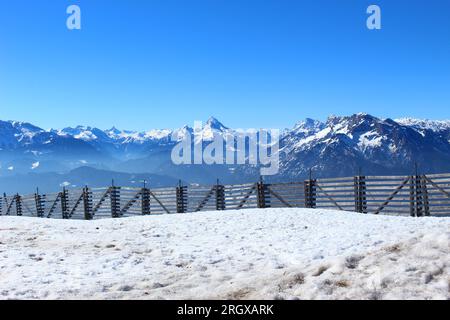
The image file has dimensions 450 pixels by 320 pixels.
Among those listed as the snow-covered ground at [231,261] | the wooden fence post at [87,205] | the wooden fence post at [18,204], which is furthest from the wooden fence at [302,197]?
the snow-covered ground at [231,261]

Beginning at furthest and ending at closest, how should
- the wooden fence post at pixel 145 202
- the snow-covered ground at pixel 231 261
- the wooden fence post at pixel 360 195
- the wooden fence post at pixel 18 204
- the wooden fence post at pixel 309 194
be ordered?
the wooden fence post at pixel 18 204
the wooden fence post at pixel 145 202
the wooden fence post at pixel 309 194
the wooden fence post at pixel 360 195
the snow-covered ground at pixel 231 261

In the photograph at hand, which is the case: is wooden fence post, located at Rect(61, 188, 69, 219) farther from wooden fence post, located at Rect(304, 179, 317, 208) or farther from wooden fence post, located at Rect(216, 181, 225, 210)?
wooden fence post, located at Rect(304, 179, 317, 208)

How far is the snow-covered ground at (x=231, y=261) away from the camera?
691cm

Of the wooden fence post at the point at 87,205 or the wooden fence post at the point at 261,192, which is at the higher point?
the wooden fence post at the point at 261,192

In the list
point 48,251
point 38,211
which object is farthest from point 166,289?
point 38,211

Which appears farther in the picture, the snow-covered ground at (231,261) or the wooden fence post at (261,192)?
the wooden fence post at (261,192)

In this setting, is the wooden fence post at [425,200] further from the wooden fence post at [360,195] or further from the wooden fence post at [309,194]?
the wooden fence post at [309,194]

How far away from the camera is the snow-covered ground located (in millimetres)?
6914

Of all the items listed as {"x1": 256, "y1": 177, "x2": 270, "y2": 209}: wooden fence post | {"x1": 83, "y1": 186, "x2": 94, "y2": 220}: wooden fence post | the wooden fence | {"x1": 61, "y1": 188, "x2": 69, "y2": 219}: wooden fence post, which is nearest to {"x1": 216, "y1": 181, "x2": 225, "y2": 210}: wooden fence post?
the wooden fence

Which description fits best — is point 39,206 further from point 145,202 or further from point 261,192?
point 261,192

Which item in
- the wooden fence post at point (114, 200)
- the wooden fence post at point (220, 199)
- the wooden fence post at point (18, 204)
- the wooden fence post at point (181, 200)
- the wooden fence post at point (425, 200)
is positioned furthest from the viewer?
the wooden fence post at point (18, 204)
